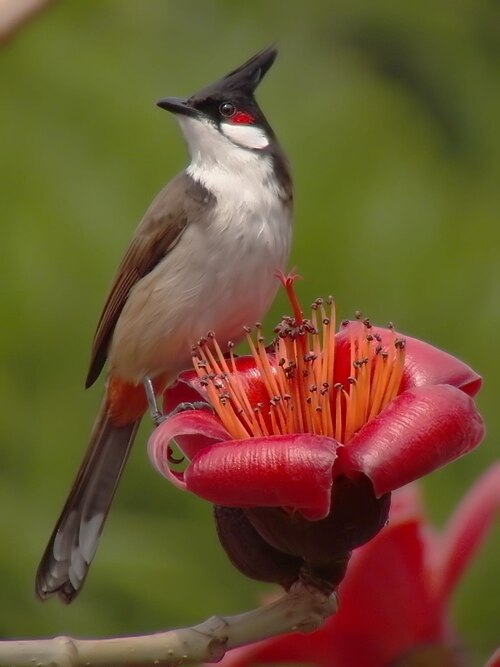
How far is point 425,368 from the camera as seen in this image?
3.01 feet

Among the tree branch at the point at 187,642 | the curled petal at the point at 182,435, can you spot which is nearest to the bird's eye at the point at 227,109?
the curled petal at the point at 182,435

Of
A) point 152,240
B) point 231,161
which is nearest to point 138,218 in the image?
point 152,240

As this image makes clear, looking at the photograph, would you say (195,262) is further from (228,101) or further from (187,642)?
(187,642)

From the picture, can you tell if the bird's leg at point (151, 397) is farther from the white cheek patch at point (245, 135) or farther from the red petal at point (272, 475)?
the red petal at point (272, 475)

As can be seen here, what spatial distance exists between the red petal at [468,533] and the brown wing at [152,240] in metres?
0.73

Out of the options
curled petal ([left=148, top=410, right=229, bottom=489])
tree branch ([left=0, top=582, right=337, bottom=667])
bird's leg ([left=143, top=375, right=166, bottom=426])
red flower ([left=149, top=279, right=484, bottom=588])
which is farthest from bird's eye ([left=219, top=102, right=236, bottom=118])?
tree branch ([left=0, top=582, right=337, bottom=667])

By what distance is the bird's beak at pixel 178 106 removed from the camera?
1379mm

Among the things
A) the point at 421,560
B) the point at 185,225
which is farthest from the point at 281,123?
the point at 421,560

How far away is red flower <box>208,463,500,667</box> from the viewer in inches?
33.5

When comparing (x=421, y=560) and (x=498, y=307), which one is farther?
(x=498, y=307)

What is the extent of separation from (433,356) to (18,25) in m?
0.38

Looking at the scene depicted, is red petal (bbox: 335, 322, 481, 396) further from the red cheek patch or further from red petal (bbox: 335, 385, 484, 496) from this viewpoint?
the red cheek patch

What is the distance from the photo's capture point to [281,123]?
1.61 m

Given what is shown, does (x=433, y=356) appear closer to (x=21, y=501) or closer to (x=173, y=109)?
(x=173, y=109)
